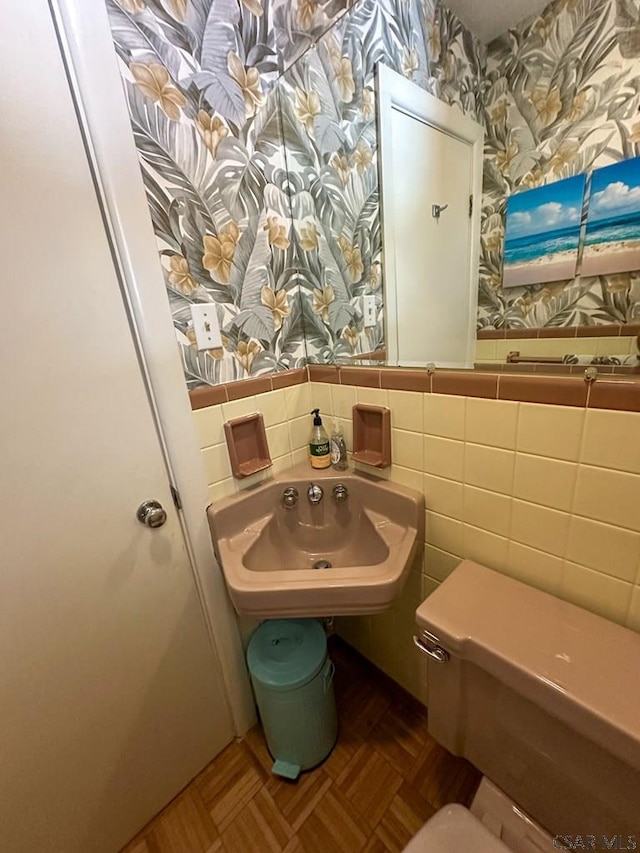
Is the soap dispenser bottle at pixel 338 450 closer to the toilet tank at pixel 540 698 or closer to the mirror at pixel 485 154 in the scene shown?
the mirror at pixel 485 154

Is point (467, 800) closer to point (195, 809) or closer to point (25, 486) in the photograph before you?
point (195, 809)

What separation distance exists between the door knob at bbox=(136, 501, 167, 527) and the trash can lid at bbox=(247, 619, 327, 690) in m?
0.55

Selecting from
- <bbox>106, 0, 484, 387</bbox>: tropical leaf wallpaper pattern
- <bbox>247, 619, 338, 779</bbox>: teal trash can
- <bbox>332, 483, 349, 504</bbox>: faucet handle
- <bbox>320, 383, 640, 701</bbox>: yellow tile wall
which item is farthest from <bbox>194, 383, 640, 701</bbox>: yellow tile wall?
<bbox>247, 619, 338, 779</bbox>: teal trash can

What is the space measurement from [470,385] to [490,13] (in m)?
1.22

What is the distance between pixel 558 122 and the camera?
100 cm

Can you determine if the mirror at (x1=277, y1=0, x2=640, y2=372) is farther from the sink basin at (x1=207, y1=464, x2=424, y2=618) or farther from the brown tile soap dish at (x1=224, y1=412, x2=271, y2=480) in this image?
the sink basin at (x1=207, y1=464, x2=424, y2=618)

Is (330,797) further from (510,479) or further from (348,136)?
(348,136)

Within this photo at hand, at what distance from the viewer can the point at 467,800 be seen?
96 cm

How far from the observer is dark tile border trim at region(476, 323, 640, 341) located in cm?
76

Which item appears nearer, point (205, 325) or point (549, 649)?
point (549, 649)

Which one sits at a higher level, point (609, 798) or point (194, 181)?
point (194, 181)

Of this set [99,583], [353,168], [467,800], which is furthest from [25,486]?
[467,800]

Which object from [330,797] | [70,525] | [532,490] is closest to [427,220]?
[532,490]

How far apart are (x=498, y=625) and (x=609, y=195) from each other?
1.18 m
